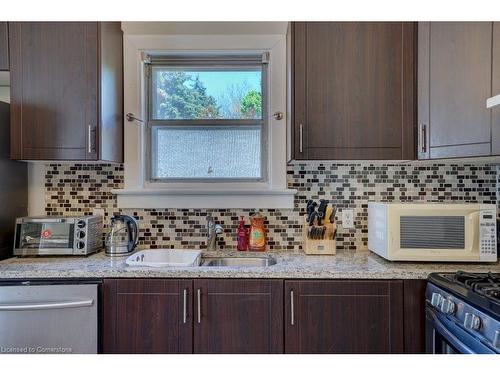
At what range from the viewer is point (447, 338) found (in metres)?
1.36

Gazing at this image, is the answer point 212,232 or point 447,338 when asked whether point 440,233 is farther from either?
point 212,232

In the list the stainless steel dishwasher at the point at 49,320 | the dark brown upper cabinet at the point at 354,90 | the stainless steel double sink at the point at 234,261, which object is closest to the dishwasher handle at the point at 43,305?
the stainless steel dishwasher at the point at 49,320

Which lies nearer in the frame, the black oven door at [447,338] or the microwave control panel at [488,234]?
the black oven door at [447,338]

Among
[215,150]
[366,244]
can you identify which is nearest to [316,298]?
[366,244]

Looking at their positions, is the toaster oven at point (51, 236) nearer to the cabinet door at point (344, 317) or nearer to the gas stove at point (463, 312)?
the cabinet door at point (344, 317)

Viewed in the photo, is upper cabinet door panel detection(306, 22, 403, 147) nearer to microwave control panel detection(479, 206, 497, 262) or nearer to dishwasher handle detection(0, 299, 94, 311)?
microwave control panel detection(479, 206, 497, 262)

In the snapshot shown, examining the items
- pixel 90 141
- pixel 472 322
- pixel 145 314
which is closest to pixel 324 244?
pixel 472 322

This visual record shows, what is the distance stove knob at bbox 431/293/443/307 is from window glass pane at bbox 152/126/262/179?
118cm

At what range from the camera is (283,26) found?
6.89 ft

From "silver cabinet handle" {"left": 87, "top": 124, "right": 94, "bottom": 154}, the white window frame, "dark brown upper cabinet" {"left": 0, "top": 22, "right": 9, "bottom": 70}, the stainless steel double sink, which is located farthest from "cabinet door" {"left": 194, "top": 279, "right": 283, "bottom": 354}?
"dark brown upper cabinet" {"left": 0, "top": 22, "right": 9, "bottom": 70}

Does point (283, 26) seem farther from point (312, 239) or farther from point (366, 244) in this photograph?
point (366, 244)

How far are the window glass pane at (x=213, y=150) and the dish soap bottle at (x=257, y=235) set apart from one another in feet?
1.00

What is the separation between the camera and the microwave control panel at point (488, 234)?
5.47 feet

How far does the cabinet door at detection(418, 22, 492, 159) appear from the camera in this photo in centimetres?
155
